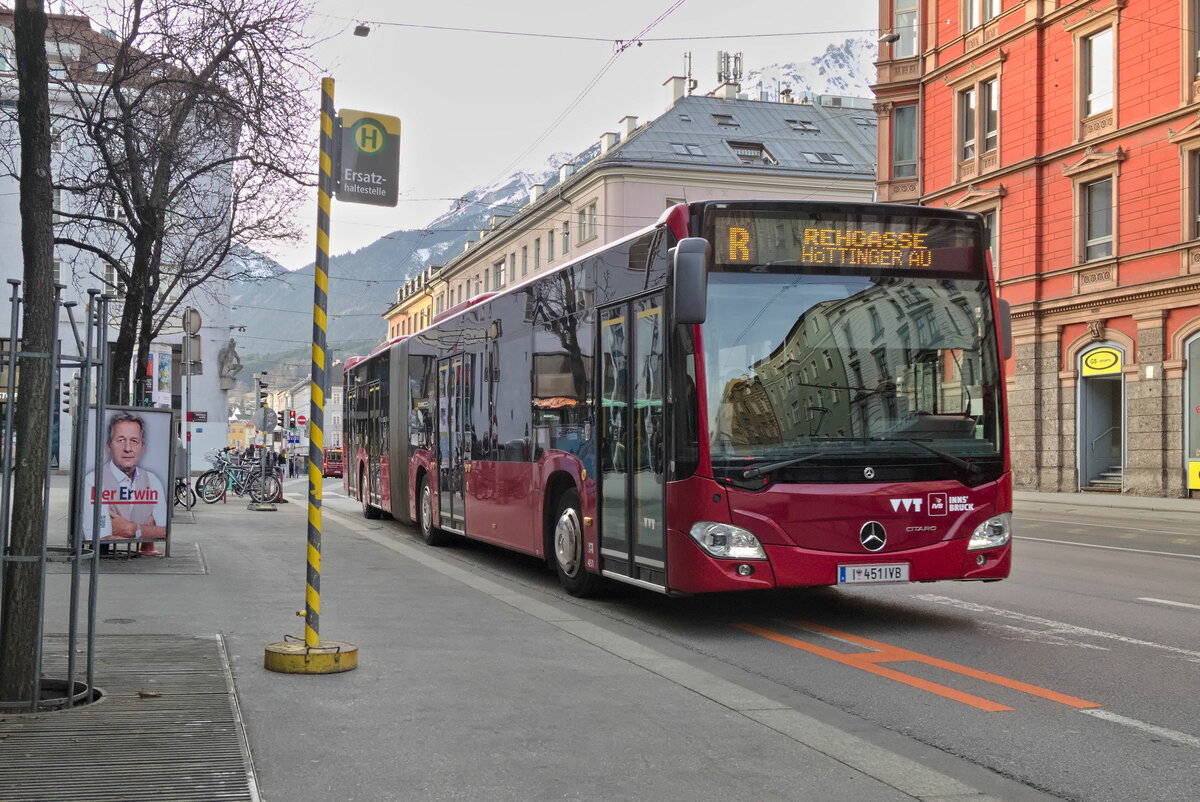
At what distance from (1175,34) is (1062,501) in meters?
11.1

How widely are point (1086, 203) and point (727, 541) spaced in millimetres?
27413

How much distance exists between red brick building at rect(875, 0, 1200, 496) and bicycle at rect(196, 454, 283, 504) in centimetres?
1971

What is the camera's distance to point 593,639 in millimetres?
8500

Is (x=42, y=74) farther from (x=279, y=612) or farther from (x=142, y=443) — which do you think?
(x=142, y=443)

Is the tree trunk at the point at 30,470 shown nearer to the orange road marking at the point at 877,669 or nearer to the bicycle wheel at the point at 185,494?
the orange road marking at the point at 877,669

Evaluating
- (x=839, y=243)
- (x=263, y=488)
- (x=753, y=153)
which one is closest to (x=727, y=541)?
(x=839, y=243)

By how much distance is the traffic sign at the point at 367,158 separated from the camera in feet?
25.1

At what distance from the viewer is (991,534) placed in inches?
356

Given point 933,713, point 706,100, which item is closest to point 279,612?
point 933,713

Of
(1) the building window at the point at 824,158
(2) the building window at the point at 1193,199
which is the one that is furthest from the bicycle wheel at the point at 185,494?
(1) the building window at the point at 824,158

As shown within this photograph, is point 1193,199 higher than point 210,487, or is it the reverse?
point 1193,199

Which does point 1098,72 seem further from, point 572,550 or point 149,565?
point 149,565

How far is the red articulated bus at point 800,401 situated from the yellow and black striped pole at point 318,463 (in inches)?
90.3

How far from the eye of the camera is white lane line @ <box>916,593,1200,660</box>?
795 centimetres
